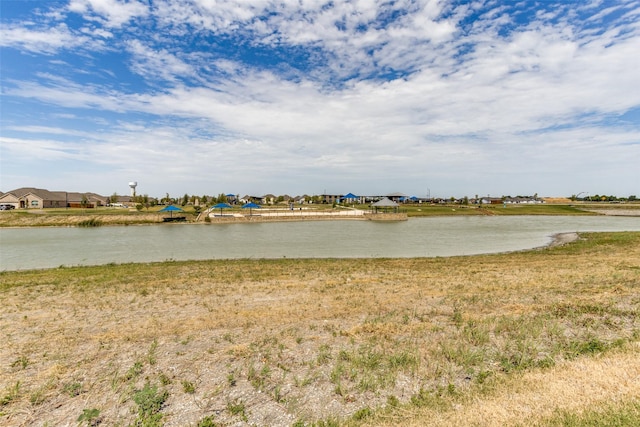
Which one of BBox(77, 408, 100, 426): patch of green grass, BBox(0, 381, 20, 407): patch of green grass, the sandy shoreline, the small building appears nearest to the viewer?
BBox(77, 408, 100, 426): patch of green grass

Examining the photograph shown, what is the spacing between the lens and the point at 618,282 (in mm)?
11078

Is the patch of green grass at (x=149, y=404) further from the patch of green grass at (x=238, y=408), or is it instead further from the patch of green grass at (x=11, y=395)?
the patch of green grass at (x=11, y=395)

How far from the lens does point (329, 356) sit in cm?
630

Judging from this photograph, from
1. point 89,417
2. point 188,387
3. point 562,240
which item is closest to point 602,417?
point 188,387

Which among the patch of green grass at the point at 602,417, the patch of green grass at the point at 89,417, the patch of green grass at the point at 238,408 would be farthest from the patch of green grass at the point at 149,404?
the patch of green grass at the point at 602,417

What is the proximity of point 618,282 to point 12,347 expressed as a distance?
17.8 metres

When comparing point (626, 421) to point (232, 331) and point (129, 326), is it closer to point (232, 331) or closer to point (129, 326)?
point (232, 331)

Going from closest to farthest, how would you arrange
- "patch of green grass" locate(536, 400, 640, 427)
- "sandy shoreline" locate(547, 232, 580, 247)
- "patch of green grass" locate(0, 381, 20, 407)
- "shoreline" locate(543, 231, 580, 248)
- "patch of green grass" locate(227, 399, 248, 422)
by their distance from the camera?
1. "patch of green grass" locate(536, 400, 640, 427)
2. "patch of green grass" locate(227, 399, 248, 422)
3. "patch of green grass" locate(0, 381, 20, 407)
4. "shoreline" locate(543, 231, 580, 248)
5. "sandy shoreline" locate(547, 232, 580, 247)

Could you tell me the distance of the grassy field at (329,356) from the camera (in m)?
4.55

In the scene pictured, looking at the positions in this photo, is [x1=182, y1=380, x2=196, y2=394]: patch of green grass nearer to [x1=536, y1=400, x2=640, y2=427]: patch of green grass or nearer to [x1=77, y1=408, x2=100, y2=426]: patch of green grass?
[x1=77, y1=408, x2=100, y2=426]: patch of green grass

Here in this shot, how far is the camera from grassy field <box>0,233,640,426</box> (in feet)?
14.9

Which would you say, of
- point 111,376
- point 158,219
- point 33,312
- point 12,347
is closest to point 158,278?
point 33,312

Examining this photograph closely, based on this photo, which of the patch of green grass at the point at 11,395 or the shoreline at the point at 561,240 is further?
the shoreline at the point at 561,240

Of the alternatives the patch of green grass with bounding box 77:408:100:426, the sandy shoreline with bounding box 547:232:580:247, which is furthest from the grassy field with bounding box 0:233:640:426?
the sandy shoreline with bounding box 547:232:580:247
